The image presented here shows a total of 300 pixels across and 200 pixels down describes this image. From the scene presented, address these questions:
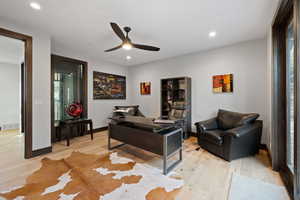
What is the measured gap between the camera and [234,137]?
2.41m

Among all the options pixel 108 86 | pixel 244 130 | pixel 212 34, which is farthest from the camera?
pixel 108 86

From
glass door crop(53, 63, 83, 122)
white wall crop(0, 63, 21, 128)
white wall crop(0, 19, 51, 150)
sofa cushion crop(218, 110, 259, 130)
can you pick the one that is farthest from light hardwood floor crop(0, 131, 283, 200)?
white wall crop(0, 63, 21, 128)

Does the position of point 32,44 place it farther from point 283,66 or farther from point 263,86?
point 263,86

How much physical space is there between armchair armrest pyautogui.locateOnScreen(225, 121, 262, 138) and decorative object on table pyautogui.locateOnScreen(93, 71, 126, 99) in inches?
162

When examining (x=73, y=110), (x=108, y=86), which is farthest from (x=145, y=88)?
(x=73, y=110)

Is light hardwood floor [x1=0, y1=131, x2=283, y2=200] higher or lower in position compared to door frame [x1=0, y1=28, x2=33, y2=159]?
lower

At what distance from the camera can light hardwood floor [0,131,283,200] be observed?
177cm

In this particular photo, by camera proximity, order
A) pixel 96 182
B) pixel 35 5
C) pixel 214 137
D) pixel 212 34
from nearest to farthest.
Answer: pixel 96 182 → pixel 35 5 → pixel 214 137 → pixel 212 34

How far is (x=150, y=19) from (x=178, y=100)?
2.66 meters

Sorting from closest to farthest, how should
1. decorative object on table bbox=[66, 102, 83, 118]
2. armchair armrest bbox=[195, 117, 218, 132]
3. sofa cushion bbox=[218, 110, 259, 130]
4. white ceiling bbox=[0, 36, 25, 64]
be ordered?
sofa cushion bbox=[218, 110, 259, 130], armchair armrest bbox=[195, 117, 218, 132], white ceiling bbox=[0, 36, 25, 64], decorative object on table bbox=[66, 102, 83, 118]

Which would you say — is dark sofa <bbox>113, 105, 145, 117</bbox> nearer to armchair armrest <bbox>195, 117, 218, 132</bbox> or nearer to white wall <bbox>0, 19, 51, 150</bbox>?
white wall <bbox>0, 19, 51, 150</bbox>

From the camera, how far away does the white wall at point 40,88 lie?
8.82ft

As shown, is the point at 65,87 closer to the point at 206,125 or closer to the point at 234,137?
the point at 206,125

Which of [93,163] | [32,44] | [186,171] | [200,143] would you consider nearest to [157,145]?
[186,171]
